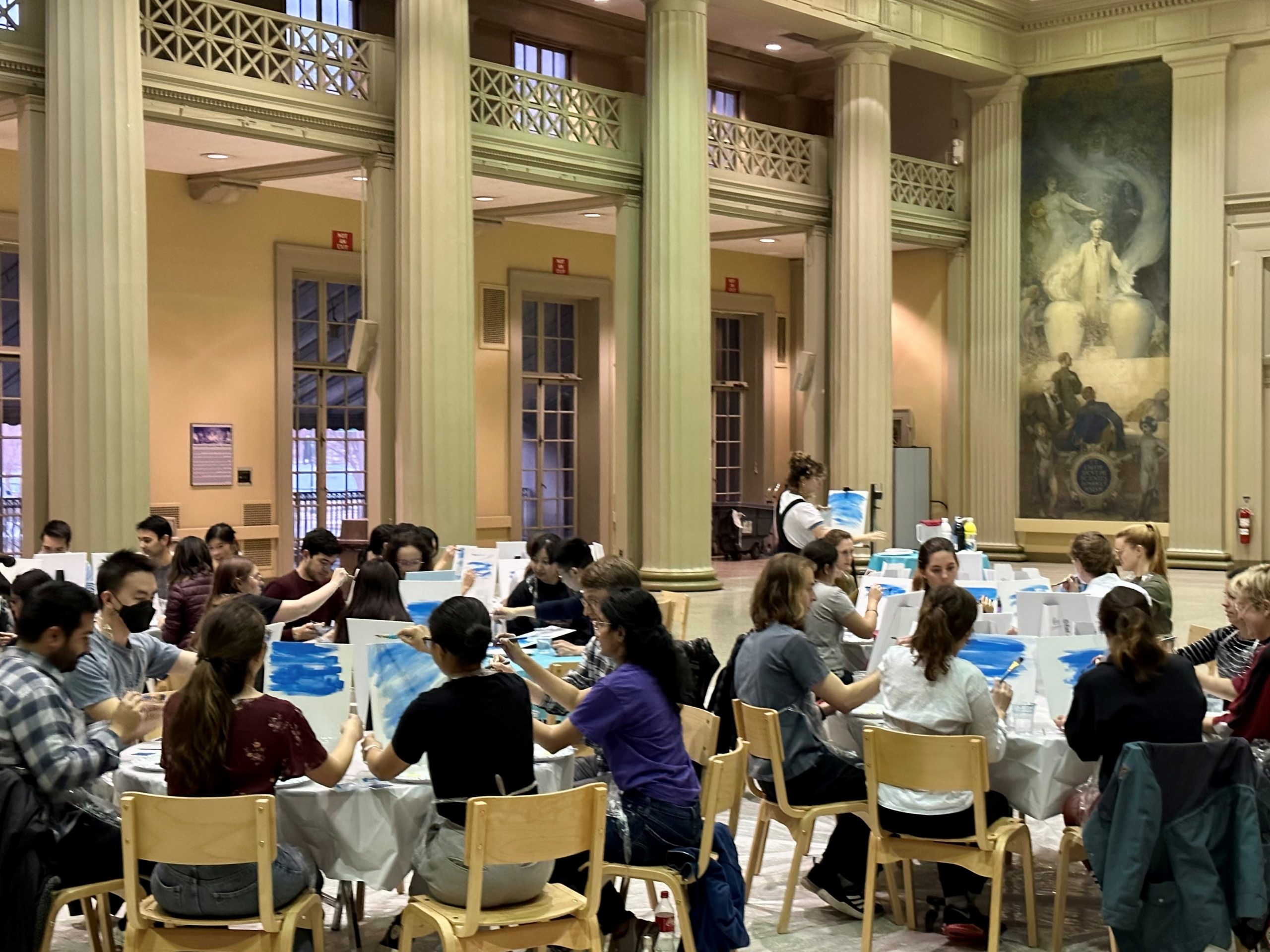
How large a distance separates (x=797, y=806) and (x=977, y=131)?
16930 mm

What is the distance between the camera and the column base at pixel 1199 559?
19078mm

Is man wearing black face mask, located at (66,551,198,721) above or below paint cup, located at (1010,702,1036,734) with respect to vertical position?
above

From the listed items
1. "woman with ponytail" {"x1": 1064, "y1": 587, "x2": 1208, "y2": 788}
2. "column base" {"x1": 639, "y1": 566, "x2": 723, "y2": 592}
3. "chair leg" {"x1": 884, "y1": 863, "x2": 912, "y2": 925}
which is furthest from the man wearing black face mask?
"column base" {"x1": 639, "y1": 566, "x2": 723, "y2": 592}

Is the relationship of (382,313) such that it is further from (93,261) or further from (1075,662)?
(1075,662)

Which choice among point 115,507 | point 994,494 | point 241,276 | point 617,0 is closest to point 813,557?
point 115,507

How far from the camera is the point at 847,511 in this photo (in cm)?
1466

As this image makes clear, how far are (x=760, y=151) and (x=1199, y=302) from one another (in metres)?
6.14

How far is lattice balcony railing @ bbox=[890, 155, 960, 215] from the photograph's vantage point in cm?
1986

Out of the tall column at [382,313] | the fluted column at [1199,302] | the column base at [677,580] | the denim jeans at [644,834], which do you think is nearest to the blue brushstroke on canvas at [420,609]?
the denim jeans at [644,834]

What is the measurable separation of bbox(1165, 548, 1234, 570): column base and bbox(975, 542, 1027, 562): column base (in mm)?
2083

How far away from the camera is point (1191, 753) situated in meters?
4.58

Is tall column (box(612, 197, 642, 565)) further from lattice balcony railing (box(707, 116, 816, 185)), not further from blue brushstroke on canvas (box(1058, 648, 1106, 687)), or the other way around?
blue brushstroke on canvas (box(1058, 648, 1106, 687))

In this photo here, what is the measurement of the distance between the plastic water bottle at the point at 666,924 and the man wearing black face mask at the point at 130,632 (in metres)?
1.96

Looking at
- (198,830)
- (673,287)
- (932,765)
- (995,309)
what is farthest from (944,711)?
(995,309)
